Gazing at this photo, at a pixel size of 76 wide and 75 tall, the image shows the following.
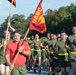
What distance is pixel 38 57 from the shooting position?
21.6 meters

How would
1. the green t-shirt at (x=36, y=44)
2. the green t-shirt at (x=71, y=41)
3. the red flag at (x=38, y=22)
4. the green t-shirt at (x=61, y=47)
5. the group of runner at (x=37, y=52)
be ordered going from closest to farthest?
1. the group of runner at (x=37, y=52)
2. the red flag at (x=38, y=22)
3. the green t-shirt at (x=71, y=41)
4. the green t-shirt at (x=61, y=47)
5. the green t-shirt at (x=36, y=44)

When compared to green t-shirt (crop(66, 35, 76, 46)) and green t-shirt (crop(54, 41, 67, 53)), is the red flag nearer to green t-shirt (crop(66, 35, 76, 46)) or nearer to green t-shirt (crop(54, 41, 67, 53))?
green t-shirt (crop(66, 35, 76, 46))

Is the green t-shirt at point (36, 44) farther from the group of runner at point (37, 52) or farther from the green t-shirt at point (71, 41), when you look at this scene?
the green t-shirt at point (71, 41)

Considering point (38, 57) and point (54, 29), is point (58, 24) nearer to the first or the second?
point (54, 29)

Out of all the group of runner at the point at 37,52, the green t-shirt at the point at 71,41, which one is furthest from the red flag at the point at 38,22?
the green t-shirt at the point at 71,41

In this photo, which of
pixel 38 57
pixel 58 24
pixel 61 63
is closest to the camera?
pixel 61 63

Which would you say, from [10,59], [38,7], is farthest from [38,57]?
[10,59]

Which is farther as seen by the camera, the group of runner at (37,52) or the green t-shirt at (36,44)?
the green t-shirt at (36,44)

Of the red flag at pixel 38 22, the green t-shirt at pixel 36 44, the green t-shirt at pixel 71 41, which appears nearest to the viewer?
the red flag at pixel 38 22

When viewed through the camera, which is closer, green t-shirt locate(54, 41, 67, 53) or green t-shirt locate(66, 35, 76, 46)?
green t-shirt locate(66, 35, 76, 46)

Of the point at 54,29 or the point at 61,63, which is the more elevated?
the point at 54,29

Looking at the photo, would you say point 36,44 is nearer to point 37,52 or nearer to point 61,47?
point 37,52

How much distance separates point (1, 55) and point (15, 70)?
3155 millimetres

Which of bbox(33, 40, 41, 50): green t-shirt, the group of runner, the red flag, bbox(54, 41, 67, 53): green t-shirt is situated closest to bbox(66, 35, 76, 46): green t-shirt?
the group of runner
